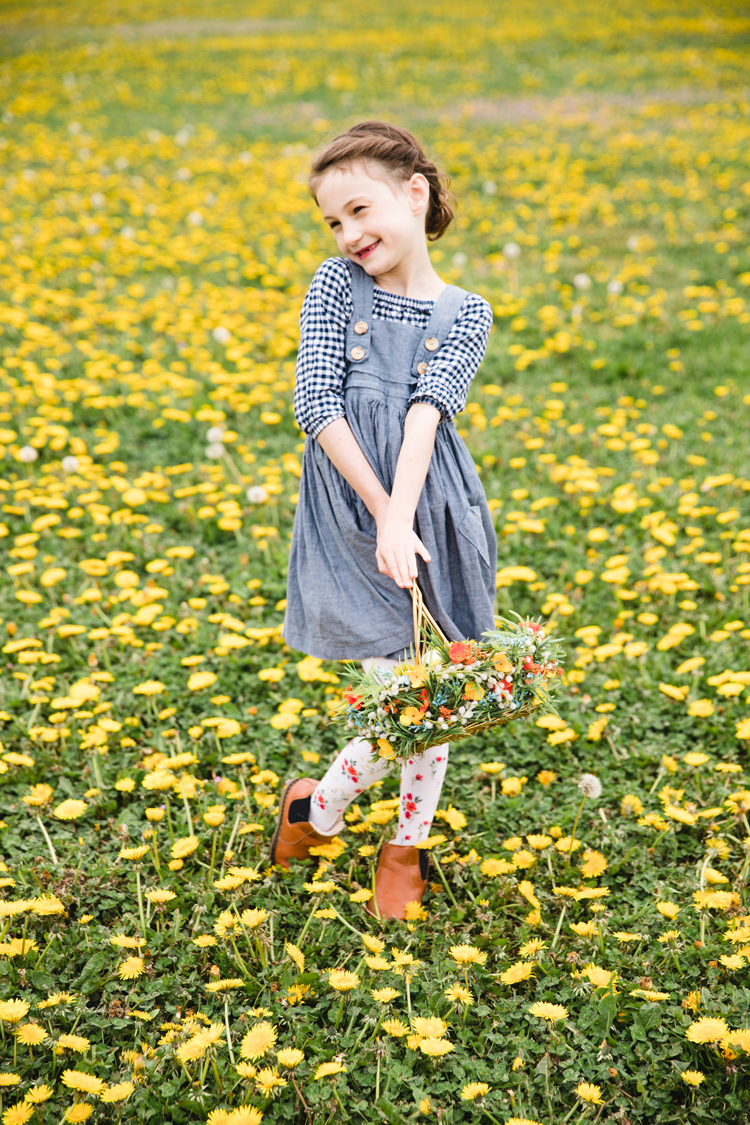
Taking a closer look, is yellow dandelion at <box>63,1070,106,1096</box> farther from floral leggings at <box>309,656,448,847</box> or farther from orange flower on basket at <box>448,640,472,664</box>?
orange flower on basket at <box>448,640,472,664</box>

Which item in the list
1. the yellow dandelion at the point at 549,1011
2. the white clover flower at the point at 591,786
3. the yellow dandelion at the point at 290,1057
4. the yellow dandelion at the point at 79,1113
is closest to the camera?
the yellow dandelion at the point at 79,1113

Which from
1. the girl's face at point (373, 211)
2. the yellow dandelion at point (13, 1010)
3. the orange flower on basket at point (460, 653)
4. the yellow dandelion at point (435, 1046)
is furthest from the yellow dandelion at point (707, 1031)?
the girl's face at point (373, 211)

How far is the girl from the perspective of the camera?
1.74 m

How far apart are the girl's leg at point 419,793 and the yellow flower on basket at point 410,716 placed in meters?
0.34

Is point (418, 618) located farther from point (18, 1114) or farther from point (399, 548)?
point (18, 1114)

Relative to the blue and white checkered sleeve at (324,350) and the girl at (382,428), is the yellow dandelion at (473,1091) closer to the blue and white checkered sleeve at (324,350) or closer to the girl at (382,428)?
the girl at (382,428)

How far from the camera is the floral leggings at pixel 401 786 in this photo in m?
1.91

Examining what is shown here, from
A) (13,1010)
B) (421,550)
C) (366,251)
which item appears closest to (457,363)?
(366,251)

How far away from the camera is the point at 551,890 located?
2.09 meters

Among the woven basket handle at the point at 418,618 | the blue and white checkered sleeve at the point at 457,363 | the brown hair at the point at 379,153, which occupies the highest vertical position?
the brown hair at the point at 379,153

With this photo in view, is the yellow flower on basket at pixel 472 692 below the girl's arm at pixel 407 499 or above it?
below

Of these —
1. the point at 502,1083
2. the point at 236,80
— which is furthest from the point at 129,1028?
the point at 236,80

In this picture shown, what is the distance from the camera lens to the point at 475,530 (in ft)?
6.20

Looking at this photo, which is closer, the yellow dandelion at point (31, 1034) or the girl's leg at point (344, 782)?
the yellow dandelion at point (31, 1034)
